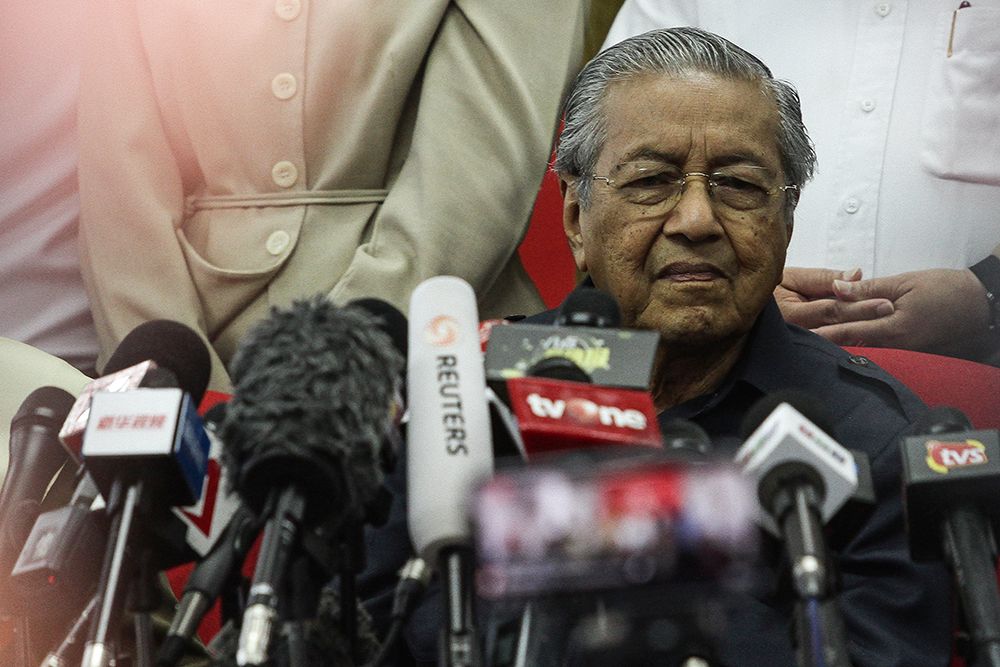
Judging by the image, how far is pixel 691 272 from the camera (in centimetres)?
225

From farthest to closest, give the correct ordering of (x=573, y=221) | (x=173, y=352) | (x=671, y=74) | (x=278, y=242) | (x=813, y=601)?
(x=278, y=242), (x=573, y=221), (x=671, y=74), (x=173, y=352), (x=813, y=601)

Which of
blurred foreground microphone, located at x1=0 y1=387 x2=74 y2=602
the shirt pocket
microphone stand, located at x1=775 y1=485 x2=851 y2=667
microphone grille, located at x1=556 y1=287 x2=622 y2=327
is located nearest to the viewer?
microphone stand, located at x1=775 y1=485 x2=851 y2=667

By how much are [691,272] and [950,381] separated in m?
0.48

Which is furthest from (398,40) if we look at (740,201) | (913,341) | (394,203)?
(913,341)

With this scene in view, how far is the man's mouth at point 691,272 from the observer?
2248 millimetres

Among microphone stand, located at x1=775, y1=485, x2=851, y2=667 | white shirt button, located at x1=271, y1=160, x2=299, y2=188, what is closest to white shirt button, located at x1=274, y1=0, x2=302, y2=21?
white shirt button, located at x1=271, y1=160, x2=299, y2=188

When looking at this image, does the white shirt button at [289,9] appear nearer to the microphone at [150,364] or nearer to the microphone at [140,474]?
the microphone at [150,364]

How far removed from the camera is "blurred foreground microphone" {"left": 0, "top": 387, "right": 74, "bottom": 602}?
4.83 ft

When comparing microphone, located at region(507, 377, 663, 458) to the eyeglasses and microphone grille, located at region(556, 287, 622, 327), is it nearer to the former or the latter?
microphone grille, located at region(556, 287, 622, 327)

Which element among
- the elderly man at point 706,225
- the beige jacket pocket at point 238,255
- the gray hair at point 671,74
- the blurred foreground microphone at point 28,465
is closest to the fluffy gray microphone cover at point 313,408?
the blurred foreground microphone at point 28,465

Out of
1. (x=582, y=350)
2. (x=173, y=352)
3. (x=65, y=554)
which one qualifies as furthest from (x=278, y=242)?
(x=582, y=350)

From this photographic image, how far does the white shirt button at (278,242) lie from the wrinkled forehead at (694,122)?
624 millimetres

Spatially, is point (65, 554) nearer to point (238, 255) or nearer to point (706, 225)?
point (706, 225)

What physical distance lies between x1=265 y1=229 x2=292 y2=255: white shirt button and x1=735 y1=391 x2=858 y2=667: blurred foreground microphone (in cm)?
148
